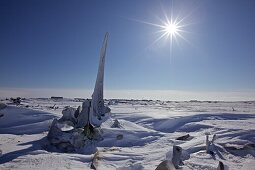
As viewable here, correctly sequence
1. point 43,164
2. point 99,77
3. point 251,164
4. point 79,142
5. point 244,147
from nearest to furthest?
1. point 43,164
2. point 251,164
3. point 244,147
4. point 79,142
5. point 99,77

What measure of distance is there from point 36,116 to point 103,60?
7.06m

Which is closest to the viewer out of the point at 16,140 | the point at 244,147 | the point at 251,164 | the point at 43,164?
the point at 43,164

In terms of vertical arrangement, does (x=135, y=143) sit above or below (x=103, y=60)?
below

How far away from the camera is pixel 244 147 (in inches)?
443

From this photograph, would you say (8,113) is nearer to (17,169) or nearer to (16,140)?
(16,140)

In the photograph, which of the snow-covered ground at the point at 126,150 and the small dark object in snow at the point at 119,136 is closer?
the snow-covered ground at the point at 126,150

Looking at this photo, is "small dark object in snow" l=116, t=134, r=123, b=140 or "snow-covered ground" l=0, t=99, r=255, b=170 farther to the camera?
"small dark object in snow" l=116, t=134, r=123, b=140

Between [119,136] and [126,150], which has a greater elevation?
[119,136]

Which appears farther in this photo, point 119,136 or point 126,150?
point 119,136

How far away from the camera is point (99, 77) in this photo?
1866cm

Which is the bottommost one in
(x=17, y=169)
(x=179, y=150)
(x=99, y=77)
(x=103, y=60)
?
(x=17, y=169)

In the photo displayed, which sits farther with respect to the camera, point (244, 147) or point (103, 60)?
point (103, 60)

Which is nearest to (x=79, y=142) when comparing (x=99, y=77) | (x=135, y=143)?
(x=135, y=143)

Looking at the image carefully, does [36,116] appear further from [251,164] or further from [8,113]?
[251,164]
